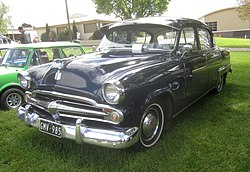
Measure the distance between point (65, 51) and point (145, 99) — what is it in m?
3.44

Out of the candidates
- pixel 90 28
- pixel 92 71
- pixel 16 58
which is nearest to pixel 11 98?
pixel 16 58

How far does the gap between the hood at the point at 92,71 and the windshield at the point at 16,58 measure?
82.9 inches

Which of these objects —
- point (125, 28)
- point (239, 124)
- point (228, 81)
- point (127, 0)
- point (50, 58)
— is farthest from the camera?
point (127, 0)

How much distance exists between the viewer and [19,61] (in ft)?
17.3

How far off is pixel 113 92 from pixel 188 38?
2.02m

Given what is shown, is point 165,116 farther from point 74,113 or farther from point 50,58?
point 50,58

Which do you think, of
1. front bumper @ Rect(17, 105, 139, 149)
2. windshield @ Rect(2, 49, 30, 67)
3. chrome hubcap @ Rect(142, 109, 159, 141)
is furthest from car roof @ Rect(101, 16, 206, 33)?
windshield @ Rect(2, 49, 30, 67)

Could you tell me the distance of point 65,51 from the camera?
19.1ft

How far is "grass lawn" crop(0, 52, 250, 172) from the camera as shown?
2.87 metres

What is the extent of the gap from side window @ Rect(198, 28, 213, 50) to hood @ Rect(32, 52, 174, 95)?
1.40m

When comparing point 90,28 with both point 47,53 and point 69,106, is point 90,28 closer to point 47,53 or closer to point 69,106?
point 47,53

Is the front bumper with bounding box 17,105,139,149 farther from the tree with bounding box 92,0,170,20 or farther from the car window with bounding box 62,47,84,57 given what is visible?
the tree with bounding box 92,0,170,20

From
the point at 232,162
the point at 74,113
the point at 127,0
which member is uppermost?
the point at 127,0

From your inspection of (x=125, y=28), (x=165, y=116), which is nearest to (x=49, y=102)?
(x=165, y=116)
